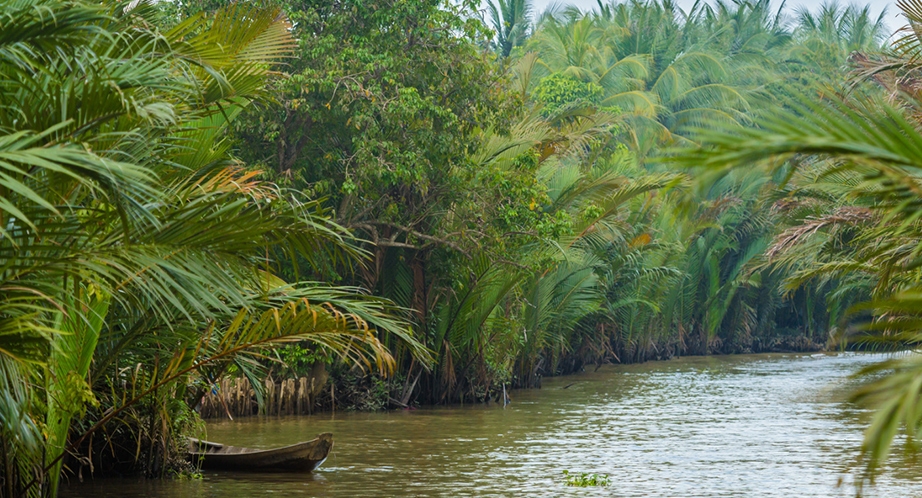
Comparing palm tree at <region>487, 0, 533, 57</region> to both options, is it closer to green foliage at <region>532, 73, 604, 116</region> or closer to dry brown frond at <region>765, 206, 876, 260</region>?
green foliage at <region>532, 73, 604, 116</region>

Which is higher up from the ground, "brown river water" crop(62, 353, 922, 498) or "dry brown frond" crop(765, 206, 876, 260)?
"dry brown frond" crop(765, 206, 876, 260)

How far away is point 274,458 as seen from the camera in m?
12.3

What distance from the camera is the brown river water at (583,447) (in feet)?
37.8

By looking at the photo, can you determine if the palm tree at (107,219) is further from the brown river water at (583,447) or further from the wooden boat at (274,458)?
the wooden boat at (274,458)

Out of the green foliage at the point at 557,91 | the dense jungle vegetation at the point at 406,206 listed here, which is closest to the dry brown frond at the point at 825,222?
the dense jungle vegetation at the point at 406,206

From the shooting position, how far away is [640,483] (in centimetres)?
1214

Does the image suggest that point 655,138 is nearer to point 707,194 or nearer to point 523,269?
point 707,194

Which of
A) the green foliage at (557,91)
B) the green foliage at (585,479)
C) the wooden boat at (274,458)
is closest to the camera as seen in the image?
the green foliage at (585,479)

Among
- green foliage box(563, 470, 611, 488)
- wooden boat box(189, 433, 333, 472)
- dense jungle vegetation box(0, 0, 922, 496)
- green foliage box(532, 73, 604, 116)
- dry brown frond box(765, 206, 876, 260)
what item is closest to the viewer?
dense jungle vegetation box(0, 0, 922, 496)

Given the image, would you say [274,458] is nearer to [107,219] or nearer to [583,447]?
[583,447]

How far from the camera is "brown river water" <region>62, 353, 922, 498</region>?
1152 centimetres

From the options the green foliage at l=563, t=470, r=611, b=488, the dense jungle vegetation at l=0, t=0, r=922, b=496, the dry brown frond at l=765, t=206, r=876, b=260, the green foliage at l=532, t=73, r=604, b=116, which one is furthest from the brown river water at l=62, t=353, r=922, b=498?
the green foliage at l=532, t=73, r=604, b=116

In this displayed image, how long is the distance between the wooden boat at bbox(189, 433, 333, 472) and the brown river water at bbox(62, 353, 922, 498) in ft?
0.43

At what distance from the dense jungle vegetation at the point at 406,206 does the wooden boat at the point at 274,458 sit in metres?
1.29
